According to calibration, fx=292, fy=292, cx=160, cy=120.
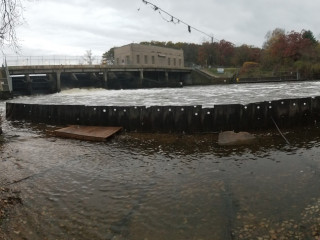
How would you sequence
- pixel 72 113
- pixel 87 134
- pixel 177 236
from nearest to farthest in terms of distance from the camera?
pixel 177 236, pixel 87 134, pixel 72 113

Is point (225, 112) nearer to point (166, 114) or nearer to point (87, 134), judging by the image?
point (166, 114)

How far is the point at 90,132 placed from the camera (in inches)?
438

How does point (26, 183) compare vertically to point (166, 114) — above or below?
below

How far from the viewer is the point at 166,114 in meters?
11.4

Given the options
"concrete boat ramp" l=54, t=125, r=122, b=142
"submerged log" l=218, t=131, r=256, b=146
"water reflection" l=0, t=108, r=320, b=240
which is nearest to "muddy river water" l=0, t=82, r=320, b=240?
"water reflection" l=0, t=108, r=320, b=240

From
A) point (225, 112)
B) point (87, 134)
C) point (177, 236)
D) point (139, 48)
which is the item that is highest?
point (139, 48)

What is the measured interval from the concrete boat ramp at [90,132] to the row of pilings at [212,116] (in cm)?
56

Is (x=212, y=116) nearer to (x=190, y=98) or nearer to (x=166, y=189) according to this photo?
(x=166, y=189)

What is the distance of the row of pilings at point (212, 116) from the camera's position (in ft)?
36.1

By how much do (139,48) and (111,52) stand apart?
147 ft

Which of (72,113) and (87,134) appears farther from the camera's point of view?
(72,113)

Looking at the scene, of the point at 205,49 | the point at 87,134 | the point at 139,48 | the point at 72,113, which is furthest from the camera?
the point at 205,49

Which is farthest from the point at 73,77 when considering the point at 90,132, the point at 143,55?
the point at 90,132

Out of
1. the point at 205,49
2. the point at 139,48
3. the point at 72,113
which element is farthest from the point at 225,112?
the point at 205,49
